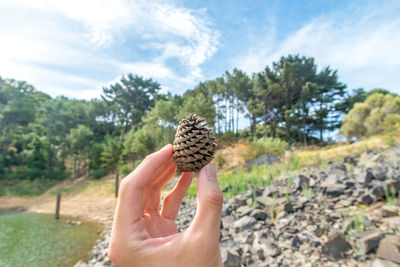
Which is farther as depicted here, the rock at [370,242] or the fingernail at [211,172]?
the rock at [370,242]

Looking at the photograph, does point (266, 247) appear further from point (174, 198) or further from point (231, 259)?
point (174, 198)

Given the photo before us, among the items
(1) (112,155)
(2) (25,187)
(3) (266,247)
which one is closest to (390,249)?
(3) (266,247)

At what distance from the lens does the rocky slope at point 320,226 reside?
284 centimetres

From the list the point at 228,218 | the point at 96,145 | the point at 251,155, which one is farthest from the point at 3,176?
the point at 228,218

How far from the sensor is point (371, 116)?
20672mm

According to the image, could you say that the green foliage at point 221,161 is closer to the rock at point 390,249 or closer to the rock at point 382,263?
the rock at point 390,249

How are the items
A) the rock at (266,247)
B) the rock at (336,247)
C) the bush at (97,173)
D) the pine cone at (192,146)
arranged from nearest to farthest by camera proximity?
the pine cone at (192,146)
the rock at (336,247)
the rock at (266,247)
the bush at (97,173)

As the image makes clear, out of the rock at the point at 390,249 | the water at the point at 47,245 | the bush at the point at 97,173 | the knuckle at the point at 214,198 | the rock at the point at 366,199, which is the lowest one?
the bush at the point at 97,173

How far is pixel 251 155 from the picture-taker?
17.3 m

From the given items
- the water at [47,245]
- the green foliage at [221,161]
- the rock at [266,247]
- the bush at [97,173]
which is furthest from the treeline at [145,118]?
the rock at [266,247]

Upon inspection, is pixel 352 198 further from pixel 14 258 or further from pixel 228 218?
pixel 14 258

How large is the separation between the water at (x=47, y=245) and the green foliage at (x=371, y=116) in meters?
24.0

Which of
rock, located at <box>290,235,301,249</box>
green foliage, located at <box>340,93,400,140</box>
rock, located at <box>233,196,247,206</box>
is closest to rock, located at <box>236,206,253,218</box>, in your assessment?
rock, located at <box>233,196,247,206</box>

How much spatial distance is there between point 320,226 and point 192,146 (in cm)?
354
